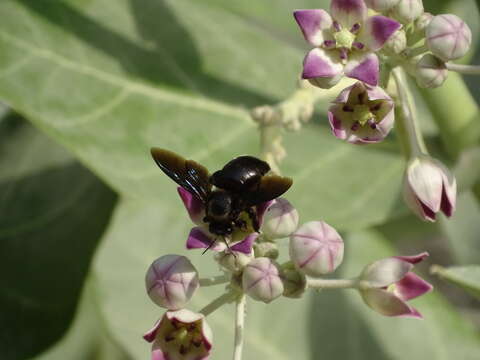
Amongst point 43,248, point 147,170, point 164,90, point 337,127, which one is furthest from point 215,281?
point 43,248

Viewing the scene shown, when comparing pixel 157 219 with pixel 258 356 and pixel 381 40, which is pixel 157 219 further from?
pixel 381 40

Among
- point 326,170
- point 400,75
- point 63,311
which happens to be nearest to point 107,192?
point 63,311

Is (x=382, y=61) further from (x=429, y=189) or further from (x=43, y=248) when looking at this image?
(x=43, y=248)

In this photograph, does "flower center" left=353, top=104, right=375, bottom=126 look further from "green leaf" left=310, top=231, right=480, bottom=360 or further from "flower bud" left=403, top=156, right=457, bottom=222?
"green leaf" left=310, top=231, right=480, bottom=360

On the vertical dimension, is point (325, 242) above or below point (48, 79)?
above

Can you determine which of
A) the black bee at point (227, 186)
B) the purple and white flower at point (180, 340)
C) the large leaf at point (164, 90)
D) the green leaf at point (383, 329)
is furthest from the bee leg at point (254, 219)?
the green leaf at point (383, 329)

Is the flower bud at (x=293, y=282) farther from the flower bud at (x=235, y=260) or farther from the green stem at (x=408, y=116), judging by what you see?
the green stem at (x=408, y=116)

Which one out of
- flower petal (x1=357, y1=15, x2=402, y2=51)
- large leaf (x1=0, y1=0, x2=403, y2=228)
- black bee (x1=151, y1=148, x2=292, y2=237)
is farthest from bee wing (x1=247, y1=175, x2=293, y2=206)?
large leaf (x1=0, y1=0, x2=403, y2=228)
